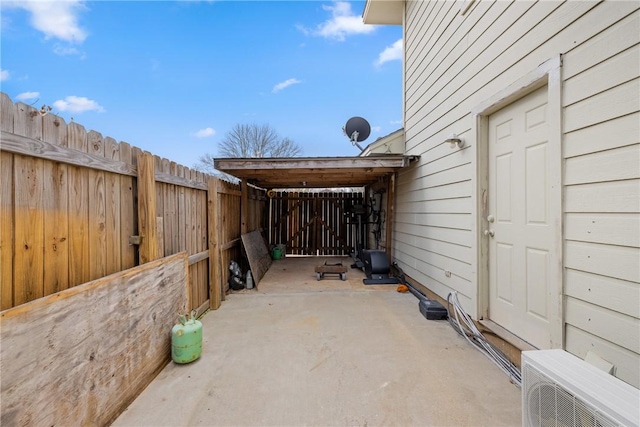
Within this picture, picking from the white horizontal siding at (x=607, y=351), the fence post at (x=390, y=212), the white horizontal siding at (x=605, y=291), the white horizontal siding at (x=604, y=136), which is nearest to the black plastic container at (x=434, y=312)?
the white horizontal siding at (x=607, y=351)

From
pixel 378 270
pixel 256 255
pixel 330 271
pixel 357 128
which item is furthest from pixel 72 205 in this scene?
pixel 357 128

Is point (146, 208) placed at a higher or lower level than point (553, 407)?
higher

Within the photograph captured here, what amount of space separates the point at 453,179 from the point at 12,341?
145 inches

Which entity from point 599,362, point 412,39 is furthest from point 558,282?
point 412,39

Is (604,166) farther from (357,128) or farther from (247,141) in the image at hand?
(247,141)

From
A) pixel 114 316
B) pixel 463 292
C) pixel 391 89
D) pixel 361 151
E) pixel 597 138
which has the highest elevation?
pixel 391 89

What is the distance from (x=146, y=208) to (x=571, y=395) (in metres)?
2.73

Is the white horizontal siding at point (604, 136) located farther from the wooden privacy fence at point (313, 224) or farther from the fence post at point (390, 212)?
the wooden privacy fence at point (313, 224)

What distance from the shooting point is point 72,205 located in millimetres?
1554

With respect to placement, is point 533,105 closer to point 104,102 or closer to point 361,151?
point 361,151

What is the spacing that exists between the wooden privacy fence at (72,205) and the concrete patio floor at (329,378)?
0.99 m

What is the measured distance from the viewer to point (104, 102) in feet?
23.1

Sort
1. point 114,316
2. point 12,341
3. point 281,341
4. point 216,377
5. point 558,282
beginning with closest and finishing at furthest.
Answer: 1. point 12,341
2. point 114,316
3. point 558,282
4. point 216,377
5. point 281,341

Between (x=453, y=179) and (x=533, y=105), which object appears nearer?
(x=533, y=105)
